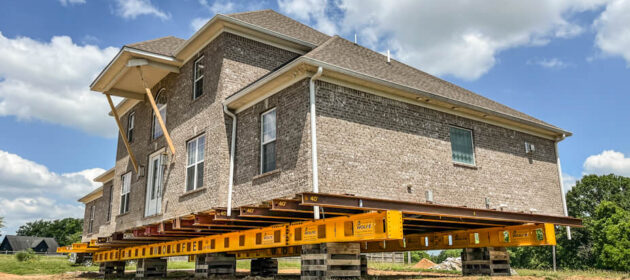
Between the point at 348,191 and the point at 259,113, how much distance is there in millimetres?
3718

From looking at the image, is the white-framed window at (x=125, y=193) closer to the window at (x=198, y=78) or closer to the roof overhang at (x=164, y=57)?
the roof overhang at (x=164, y=57)

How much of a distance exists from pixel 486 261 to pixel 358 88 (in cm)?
701

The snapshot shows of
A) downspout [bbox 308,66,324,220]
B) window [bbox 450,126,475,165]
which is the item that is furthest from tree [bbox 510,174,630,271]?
downspout [bbox 308,66,324,220]

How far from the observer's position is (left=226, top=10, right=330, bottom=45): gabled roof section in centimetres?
1683

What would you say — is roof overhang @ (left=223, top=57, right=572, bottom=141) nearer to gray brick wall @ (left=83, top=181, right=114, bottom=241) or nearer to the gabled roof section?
the gabled roof section

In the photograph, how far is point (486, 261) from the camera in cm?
1539

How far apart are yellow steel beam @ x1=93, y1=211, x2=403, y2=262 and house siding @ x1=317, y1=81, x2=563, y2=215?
42.4 inches

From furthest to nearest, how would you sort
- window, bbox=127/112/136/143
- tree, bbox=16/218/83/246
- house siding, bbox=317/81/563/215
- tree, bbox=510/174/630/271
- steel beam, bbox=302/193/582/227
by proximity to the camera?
tree, bbox=16/218/83/246 < tree, bbox=510/174/630/271 < window, bbox=127/112/136/143 < house siding, bbox=317/81/563/215 < steel beam, bbox=302/193/582/227

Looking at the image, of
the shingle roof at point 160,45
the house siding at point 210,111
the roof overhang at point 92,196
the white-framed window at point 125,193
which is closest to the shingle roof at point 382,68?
the house siding at point 210,111

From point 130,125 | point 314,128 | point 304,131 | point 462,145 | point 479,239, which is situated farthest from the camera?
point 130,125

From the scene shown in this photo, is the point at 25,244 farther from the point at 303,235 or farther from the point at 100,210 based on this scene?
the point at 303,235

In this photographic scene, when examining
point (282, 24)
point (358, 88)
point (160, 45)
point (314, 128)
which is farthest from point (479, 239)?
point (160, 45)

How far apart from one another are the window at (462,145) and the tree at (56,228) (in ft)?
392

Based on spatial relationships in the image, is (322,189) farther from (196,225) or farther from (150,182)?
(150,182)
